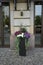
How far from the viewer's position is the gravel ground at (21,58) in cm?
841

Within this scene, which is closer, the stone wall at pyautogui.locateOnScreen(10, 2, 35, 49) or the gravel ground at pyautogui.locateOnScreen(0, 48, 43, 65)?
the gravel ground at pyautogui.locateOnScreen(0, 48, 43, 65)

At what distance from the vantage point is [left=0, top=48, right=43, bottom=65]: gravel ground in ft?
27.6

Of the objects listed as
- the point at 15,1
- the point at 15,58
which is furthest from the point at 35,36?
the point at 15,58

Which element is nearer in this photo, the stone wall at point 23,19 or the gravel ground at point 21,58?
the gravel ground at point 21,58

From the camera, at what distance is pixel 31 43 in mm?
11195

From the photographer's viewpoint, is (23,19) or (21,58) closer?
(21,58)

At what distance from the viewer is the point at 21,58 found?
9164 millimetres

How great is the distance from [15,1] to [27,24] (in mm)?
1202

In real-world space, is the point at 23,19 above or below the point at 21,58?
Result: above

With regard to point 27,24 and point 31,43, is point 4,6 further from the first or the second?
point 31,43

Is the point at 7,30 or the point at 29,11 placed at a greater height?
the point at 29,11

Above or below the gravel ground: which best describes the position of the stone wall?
above

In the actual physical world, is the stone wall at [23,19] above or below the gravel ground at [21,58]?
above

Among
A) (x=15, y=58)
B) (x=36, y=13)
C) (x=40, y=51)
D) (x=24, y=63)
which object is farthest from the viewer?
(x=36, y=13)
